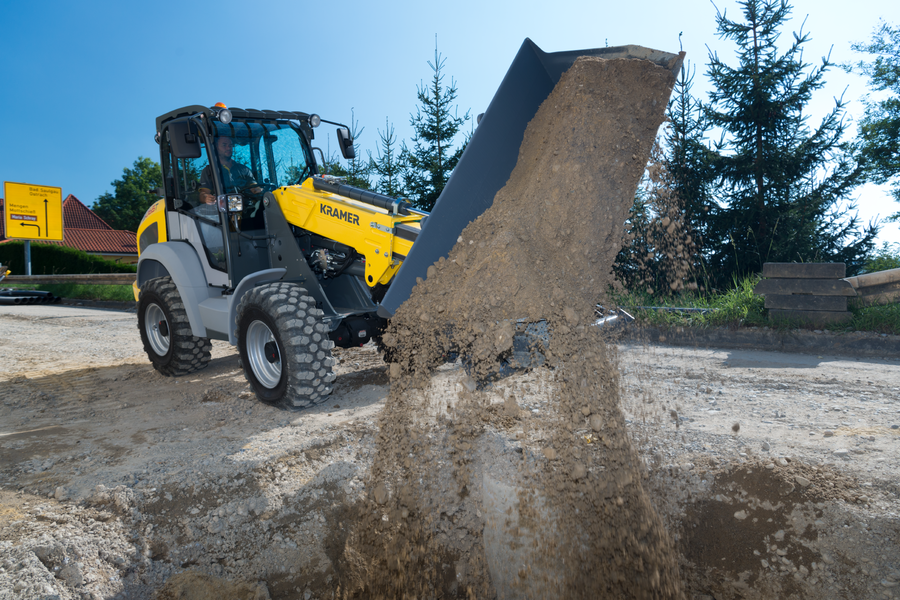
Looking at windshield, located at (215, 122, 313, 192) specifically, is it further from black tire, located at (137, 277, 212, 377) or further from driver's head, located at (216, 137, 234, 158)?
black tire, located at (137, 277, 212, 377)

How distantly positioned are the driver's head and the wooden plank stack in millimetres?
6292

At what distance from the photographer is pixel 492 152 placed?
3434mm

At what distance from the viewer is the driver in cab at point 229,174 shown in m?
5.10

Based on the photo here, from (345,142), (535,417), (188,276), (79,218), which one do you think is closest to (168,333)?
(188,276)

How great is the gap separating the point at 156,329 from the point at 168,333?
366 mm

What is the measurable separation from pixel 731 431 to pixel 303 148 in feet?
14.9

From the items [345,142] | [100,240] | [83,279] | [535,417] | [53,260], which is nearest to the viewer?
[535,417]

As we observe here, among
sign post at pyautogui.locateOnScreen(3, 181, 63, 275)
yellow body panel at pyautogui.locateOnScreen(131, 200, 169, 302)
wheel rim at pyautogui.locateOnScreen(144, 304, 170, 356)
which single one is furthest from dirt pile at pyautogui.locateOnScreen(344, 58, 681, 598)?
sign post at pyautogui.locateOnScreen(3, 181, 63, 275)

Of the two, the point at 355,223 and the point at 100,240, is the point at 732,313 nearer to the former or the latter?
the point at 355,223

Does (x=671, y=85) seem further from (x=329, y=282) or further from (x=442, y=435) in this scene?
(x=329, y=282)

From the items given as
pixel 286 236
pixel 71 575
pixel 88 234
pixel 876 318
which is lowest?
pixel 71 575

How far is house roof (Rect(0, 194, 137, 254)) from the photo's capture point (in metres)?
37.0

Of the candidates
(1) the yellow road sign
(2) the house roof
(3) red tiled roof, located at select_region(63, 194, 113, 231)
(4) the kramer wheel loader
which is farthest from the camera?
(3) red tiled roof, located at select_region(63, 194, 113, 231)

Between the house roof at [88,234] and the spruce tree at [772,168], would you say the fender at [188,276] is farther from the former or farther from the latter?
the house roof at [88,234]
